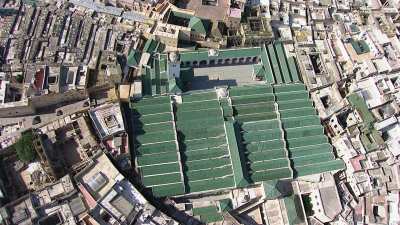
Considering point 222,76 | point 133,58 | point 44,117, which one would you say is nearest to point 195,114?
point 222,76

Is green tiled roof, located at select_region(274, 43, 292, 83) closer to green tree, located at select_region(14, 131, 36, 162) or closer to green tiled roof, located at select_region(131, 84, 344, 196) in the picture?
green tiled roof, located at select_region(131, 84, 344, 196)

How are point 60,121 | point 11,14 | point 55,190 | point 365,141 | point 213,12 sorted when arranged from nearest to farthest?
1. point 55,190
2. point 60,121
3. point 365,141
4. point 11,14
5. point 213,12

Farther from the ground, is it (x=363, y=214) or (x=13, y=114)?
(x=13, y=114)

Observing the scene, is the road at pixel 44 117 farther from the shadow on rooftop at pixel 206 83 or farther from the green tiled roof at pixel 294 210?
the green tiled roof at pixel 294 210

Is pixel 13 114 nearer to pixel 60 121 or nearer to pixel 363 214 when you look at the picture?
pixel 60 121

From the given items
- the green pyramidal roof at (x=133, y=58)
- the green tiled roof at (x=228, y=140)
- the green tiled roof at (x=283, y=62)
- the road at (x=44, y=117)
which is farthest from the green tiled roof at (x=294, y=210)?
the road at (x=44, y=117)

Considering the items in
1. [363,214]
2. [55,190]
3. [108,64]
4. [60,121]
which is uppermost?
[108,64]

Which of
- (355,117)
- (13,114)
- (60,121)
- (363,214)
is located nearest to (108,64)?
(60,121)
